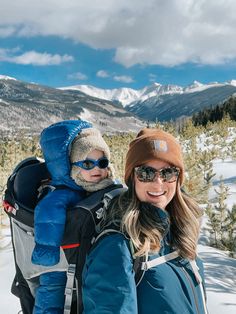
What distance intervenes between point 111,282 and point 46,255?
516mm

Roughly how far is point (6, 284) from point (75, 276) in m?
2.68

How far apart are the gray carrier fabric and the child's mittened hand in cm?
4

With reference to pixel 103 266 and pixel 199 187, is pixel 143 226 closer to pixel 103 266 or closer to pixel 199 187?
pixel 103 266

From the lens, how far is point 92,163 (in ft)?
7.27

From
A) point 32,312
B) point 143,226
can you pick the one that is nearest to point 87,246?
point 143,226

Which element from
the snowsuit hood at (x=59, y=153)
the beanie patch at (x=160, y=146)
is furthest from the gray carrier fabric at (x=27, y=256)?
the beanie patch at (x=160, y=146)

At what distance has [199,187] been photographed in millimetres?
7875

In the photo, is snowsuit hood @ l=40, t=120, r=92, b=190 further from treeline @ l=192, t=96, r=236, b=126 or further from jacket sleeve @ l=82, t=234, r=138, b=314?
treeline @ l=192, t=96, r=236, b=126

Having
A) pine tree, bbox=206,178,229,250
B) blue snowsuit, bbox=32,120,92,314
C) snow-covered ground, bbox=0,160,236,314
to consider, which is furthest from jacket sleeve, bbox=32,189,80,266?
pine tree, bbox=206,178,229,250

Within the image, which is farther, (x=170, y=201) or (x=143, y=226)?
(x=170, y=201)

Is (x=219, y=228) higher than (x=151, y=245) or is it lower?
lower

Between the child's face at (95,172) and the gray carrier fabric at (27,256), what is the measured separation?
406 millimetres

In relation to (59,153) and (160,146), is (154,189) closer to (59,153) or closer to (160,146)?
(160,146)

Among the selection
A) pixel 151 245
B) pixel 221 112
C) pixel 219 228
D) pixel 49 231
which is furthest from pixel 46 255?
pixel 221 112
